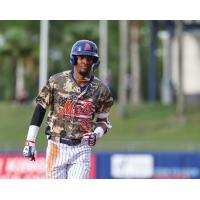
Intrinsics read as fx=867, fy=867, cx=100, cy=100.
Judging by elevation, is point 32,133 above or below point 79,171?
above

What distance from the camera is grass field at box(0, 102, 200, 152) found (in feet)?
101

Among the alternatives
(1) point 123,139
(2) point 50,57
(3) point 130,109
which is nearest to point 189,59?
(3) point 130,109

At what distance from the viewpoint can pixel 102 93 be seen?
897cm

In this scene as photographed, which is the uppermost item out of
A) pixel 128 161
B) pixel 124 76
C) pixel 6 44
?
pixel 6 44

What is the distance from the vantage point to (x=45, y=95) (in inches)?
349

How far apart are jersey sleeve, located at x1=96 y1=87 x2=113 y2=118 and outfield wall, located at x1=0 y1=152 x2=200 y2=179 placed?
9523 millimetres

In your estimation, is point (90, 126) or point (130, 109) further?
point (130, 109)

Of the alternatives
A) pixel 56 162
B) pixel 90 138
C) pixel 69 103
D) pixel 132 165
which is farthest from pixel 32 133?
pixel 132 165

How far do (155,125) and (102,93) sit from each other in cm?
2483

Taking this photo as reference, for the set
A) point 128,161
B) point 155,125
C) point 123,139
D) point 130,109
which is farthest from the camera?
point 130,109

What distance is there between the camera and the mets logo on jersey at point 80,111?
888 centimetres

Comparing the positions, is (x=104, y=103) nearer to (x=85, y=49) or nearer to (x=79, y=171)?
(x=85, y=49)

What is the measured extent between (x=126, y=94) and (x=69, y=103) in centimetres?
2742
